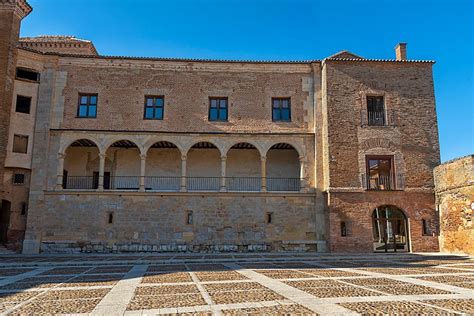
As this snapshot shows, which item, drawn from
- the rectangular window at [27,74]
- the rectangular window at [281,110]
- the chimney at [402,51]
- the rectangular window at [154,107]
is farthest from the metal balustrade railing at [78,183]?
the chimney at [402,51]

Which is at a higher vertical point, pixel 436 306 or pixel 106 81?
pixel 106 81

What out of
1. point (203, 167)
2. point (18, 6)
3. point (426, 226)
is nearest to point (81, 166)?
point (203, 167)

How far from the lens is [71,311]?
6.13 metres

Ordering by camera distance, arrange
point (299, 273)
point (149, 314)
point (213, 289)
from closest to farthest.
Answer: point (149, 314)
point (213, 289)
point (299, 273)

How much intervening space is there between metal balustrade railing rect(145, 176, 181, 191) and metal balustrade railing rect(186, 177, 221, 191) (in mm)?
634

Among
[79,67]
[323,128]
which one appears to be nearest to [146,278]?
[323,128]

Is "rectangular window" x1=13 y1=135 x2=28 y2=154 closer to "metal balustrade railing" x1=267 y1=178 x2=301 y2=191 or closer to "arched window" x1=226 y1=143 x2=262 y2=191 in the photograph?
"arched window" x1=226 y1=143 x2=262 y2=191

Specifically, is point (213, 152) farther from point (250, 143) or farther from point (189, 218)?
point (189, 218)

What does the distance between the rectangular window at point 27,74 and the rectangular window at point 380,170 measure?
18.6 m

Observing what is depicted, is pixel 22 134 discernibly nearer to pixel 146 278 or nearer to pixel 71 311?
pixel 146 278

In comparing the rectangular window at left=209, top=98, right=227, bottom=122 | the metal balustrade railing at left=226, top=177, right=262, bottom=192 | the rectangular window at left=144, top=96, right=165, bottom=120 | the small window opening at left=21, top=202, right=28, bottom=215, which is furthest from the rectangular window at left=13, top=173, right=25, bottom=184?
the metal balustrade railing at left=226, top=177, right=262, bottom=192

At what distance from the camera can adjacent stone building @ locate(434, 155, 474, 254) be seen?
17562mm

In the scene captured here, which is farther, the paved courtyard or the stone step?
the stone step

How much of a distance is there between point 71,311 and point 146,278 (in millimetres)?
4011
